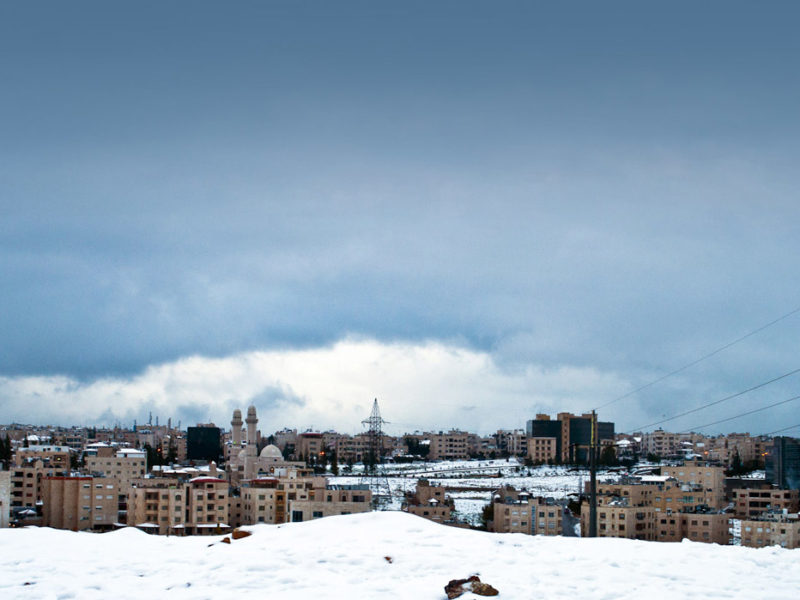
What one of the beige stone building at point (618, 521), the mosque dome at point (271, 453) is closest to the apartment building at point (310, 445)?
the mosque dome at point (271, 453)

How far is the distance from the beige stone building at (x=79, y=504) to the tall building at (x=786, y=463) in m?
52.4

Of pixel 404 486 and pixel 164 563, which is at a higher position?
pixel 164 563

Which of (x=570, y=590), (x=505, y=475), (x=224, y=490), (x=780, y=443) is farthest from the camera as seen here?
(x=505, y=475)

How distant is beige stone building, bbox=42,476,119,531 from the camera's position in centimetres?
4447

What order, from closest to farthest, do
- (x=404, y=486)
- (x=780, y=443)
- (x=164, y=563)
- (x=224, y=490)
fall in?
(x=164, y=563) < (x=224, y=490) < (x=780, y=443) < (x=404, y=486)

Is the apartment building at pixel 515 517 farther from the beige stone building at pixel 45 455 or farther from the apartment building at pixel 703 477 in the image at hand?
the beige stone building at pixel 45 455

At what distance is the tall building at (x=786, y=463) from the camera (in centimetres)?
6925

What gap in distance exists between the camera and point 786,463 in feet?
232

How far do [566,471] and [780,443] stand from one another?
40248 mm

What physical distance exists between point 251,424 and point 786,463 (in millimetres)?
46933

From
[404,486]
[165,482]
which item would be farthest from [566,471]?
[165,482]

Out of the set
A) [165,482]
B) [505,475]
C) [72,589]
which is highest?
[72,589]

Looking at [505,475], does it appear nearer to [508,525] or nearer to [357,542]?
[508,525]

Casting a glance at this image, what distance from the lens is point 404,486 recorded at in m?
83.4
